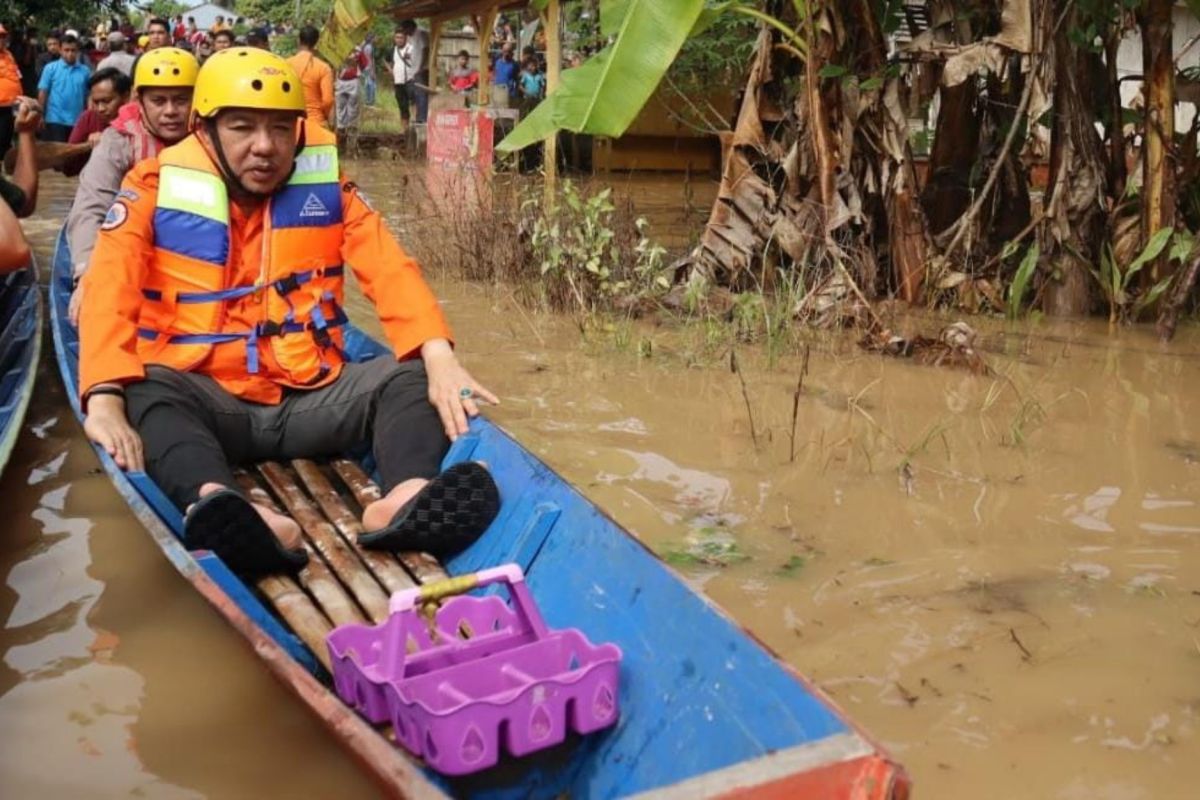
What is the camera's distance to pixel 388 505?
3469 mm

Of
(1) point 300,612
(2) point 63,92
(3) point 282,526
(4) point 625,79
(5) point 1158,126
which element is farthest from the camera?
(2) point 63,92

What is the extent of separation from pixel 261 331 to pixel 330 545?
780 millimetres

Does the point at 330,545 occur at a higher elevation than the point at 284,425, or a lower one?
lower

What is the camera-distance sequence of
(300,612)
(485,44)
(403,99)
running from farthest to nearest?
(403,99) < (485,44) < (300,612)

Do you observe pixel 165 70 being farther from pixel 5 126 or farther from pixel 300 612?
pixel 5 126

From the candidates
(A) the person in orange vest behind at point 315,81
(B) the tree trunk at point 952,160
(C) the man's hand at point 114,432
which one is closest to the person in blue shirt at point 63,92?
(A) the person in orange vest behind at point 315,81

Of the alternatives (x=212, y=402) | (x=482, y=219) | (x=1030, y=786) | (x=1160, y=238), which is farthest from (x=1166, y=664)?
(x=482, y=219)

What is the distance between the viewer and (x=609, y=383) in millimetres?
5855

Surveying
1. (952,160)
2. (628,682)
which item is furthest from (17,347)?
(952,160)

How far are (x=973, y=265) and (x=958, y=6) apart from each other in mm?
1487

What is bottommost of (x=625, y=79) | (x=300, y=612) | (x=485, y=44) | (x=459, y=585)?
(x=300, y=612)

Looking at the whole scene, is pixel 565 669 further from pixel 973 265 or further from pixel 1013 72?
pixel 1013 72

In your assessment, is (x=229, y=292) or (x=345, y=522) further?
(x=229, y=292)

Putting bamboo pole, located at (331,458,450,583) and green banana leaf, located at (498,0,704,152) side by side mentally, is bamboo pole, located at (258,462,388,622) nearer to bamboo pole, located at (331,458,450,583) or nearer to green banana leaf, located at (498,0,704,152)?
bamboo pole, located at (331,458,450,583)
